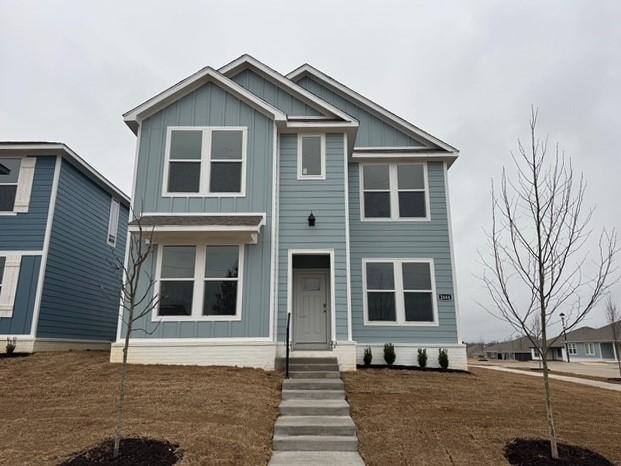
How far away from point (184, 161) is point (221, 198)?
132 centimetres

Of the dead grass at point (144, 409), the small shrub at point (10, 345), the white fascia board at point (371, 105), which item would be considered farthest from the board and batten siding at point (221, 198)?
the white fascia board at point (371, 105)

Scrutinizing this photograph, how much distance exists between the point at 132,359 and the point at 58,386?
70.3 inches

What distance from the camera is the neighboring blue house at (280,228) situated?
9.45m

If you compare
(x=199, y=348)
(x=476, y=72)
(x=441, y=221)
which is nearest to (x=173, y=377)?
(x=199, y=348)

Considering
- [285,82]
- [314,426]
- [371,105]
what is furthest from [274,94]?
[314,426]

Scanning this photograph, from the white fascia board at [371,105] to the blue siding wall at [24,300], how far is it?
9.32 meters

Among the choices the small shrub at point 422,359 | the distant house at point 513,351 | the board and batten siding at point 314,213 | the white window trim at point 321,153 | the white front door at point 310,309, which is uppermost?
the white window trim at point 321,153

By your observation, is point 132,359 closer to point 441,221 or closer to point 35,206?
point 35,206

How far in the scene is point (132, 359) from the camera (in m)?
9.30

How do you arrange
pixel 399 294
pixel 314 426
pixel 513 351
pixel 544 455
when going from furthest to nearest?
pixel 513 351, pixel 399 294, pixel 314 426, pixel 544 455

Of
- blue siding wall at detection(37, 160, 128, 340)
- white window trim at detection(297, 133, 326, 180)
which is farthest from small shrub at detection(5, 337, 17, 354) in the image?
white window trim at detection(297, 133, 326, 180)

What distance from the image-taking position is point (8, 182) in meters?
12.2

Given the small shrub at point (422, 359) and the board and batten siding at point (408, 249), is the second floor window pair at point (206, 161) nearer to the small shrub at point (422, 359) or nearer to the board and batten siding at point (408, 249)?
the board and batten siding at point (408, 249)

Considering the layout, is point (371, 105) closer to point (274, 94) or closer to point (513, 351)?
point (274, 94)
